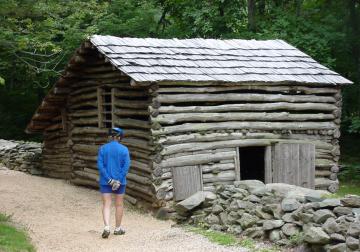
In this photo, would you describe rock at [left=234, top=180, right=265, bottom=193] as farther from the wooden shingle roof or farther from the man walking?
the man walking

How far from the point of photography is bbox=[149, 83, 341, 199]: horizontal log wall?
478 inches

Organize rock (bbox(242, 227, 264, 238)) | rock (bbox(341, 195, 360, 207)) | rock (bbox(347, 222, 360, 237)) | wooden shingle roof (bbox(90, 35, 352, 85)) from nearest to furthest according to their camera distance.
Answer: rock (bbox(347, 222, 360, 237)) < rock (bbox(341, 195, 360, 207)) < rock (bbox(242, 227, 264, 238)) < wooden shingle roof (bbox(90, 35, 352, 85))

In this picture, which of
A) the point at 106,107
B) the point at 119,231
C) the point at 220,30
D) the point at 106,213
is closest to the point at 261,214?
the point at 119,231

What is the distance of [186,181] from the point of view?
12.3 metres

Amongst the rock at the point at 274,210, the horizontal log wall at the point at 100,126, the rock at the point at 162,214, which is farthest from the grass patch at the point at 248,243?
the horizontal log wall at the point at 100,126

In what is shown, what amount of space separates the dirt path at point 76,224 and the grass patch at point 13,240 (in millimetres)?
279

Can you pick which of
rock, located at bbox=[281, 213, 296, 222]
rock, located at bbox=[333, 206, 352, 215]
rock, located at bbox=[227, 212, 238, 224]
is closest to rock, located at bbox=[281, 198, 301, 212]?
rock, located at bbox=[281, 213, 296, 222]

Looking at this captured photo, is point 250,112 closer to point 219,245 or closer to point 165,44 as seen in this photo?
point 165,44

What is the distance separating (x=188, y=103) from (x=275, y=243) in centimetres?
479

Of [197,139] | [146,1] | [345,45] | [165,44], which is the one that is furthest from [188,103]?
[146,1]

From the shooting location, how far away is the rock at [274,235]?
9.27m

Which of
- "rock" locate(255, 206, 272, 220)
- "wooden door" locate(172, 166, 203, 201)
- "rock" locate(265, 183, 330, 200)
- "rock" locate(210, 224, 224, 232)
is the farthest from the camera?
"wooden door" locate(172, 166, 203, 201)

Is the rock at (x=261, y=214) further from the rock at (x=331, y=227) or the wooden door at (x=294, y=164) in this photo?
the wooden door at (x=294, y=164)

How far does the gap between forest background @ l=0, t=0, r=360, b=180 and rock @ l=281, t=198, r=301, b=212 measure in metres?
8.72
